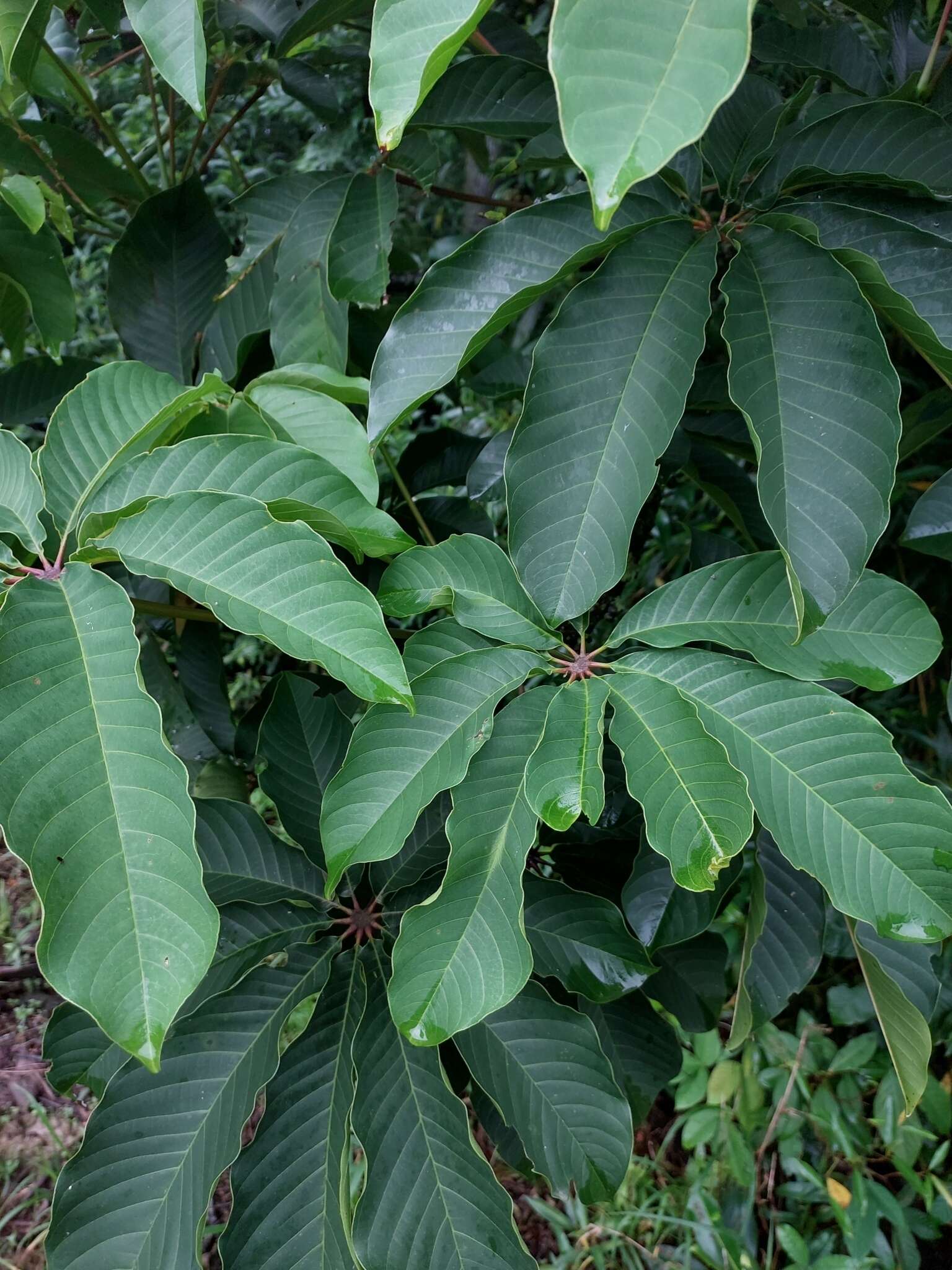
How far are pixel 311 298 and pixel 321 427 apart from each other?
10.4 inches

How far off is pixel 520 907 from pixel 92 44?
5.26ft

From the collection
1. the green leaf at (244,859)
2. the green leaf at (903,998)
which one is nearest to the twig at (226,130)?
the green leaf at (244,859)

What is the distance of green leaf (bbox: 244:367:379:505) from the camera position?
2.54ft

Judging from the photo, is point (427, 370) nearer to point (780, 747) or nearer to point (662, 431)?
point (662, 431)

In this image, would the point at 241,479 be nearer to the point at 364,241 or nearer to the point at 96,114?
the point at 364,241

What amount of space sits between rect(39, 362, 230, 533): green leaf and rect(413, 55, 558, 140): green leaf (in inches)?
17.5

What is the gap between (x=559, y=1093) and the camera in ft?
2.64

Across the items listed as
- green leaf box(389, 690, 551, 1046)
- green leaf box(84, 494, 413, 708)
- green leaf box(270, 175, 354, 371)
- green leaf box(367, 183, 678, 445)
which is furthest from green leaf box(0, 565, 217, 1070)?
green leaf box(270, 175, 354, 371)

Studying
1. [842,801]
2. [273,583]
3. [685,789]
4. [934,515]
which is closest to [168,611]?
[273,583]

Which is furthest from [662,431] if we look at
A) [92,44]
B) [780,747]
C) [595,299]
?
[92,44]

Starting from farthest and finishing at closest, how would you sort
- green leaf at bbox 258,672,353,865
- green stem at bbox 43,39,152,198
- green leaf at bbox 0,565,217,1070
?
green stem at bbox 43,39,152,198, green leaf at bbox 258,672,353,865, green leaf at bbox 0,565,217,1070

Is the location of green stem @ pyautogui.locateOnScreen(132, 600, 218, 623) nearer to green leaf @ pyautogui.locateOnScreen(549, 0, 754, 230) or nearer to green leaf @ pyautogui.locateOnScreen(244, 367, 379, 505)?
green leaf @ pyautogui.locateOnScreen(244, 367, 379, 505)

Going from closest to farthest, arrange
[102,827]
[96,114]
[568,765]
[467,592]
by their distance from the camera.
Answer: [102,827] < [568,765] < [467,592] < [96,114]

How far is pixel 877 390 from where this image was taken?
64 cm
